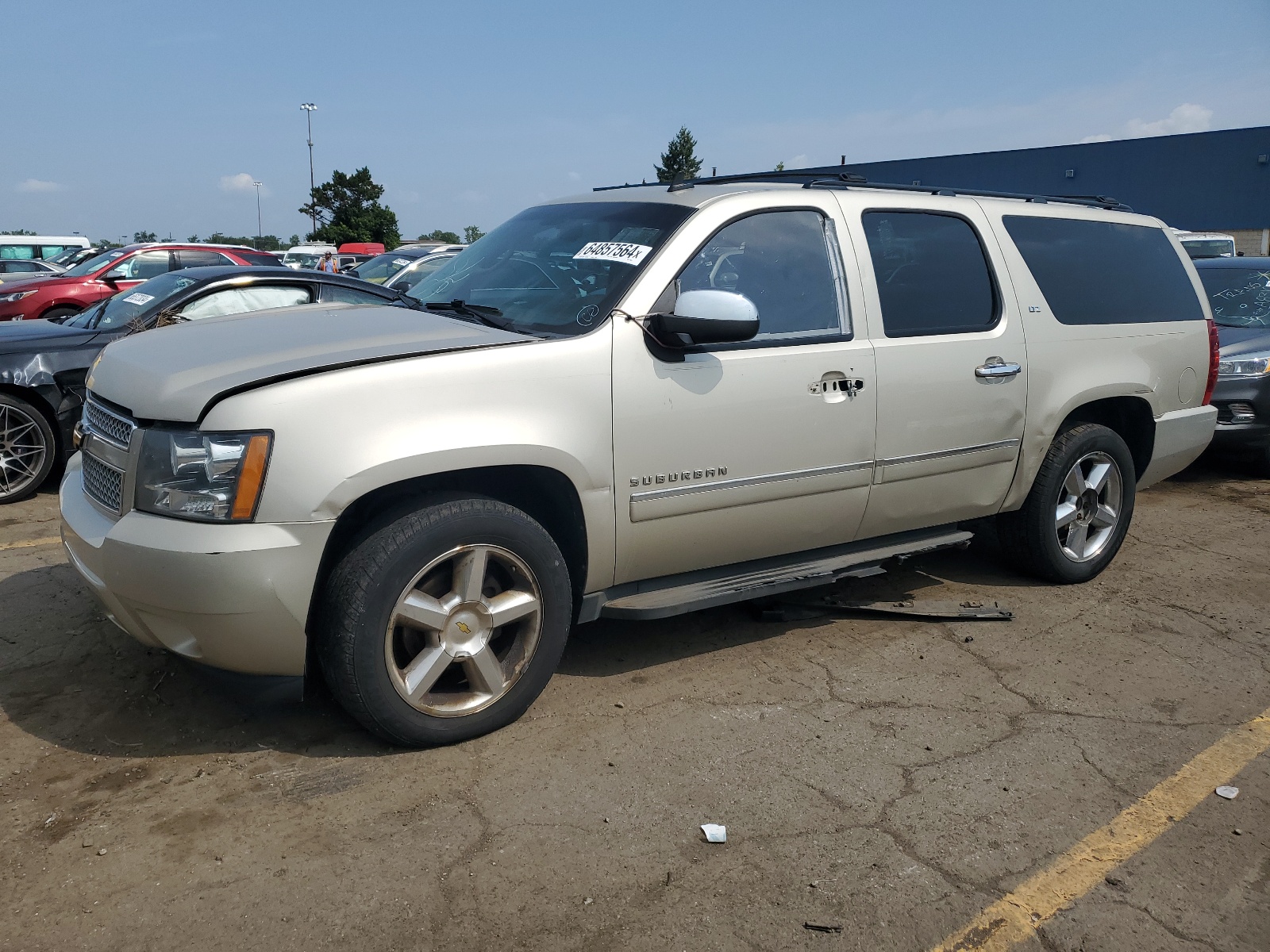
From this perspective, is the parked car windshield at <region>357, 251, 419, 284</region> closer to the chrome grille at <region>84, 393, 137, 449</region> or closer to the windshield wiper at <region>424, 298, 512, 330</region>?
the windshield wiper at <region>424, 298, 512, 330</region>

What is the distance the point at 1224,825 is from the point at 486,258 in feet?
11.0

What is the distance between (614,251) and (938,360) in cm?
145

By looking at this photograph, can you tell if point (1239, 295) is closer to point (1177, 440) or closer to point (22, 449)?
point (1177, 440)

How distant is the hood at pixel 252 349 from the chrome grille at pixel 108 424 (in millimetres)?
52

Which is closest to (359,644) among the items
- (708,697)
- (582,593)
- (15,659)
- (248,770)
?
(248,770)

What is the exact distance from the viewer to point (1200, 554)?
5602mm

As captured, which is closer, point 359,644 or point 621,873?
point 621,873

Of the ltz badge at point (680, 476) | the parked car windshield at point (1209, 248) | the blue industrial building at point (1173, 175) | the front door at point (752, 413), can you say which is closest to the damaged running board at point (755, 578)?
the front door at point (752, 413)

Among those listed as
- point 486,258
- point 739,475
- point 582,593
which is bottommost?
point 582,593

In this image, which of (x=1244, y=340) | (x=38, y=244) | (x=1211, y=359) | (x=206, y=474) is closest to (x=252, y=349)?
(x=206, y=474)

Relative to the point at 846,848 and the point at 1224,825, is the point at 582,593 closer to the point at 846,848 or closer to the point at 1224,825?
the point at 846,848

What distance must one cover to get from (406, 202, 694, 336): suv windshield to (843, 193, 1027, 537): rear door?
93 centimetres

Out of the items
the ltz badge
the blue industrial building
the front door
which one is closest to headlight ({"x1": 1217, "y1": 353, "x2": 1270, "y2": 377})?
the front door

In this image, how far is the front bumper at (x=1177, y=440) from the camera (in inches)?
204
